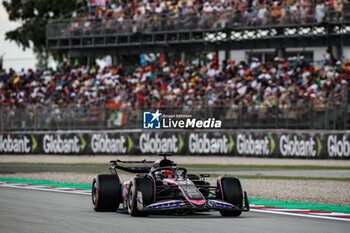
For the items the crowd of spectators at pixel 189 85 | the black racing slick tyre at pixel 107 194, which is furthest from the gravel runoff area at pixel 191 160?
the black racing slick tyre at pixel 107 194

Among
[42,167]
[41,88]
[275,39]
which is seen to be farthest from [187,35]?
[42,167]

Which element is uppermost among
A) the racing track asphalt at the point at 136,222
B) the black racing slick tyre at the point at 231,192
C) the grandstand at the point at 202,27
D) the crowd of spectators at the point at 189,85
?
the grandstand at the point at 202,27

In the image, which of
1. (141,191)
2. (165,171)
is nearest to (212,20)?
(165,171)

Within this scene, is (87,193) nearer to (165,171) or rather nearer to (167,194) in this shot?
(165,171)

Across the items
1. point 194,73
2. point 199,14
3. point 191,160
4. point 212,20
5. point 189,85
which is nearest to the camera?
point 191,160

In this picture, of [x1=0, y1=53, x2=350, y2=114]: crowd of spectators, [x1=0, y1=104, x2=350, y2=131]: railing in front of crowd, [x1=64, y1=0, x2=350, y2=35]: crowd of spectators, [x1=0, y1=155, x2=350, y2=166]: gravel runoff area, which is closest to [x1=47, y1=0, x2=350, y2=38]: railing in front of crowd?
[x1=64, y1=0, x2=350, y2=35]: crowd of spectators

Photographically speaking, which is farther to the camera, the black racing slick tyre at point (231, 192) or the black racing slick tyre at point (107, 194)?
the black racing slick tyre at point (107, 194)

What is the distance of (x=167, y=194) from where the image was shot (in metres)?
10.0

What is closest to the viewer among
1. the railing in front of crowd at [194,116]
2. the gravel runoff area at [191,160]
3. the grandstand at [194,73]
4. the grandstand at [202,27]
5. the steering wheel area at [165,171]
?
the steering wheel area at [165,171]

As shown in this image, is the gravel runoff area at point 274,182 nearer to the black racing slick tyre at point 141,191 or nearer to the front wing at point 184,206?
the front wing at point 184,206

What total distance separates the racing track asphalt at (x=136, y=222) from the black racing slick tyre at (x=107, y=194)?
22 cm

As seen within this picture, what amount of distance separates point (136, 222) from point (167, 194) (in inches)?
38.1

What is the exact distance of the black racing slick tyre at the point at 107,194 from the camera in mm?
10727

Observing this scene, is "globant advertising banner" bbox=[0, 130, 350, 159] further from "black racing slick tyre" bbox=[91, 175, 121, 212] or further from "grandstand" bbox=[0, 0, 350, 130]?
"black racing slick tyre" bbox=[91, 175, 121, 212]
